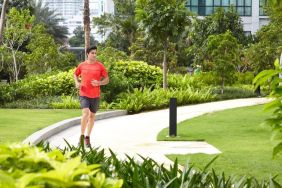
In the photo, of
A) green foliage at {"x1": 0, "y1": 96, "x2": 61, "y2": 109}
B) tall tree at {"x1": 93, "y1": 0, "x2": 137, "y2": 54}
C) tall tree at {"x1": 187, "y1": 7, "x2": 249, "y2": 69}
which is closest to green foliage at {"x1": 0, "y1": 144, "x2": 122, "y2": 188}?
A: green foliage at {"x1": 0, "y1": 96, "x2": 61, "y2": 109}

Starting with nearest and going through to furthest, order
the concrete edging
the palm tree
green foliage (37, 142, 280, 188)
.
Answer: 1. green foliage (37, 142, 280, 188)
2. the concrete edging
3. the palm tree

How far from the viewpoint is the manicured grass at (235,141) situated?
349 inches

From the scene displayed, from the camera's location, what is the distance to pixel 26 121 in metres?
16.2

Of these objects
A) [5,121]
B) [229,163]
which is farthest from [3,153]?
[5,121]

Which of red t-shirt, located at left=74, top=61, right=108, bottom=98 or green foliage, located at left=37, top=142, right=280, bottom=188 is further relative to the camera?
red t-shirt, located at left=74, top=61, right=108, bottom=98

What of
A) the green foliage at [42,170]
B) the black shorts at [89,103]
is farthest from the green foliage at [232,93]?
the green foliage at [42,170]

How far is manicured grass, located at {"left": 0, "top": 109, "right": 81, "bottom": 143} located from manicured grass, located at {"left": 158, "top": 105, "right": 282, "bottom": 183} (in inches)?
113

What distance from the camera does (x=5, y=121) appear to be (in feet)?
52.3

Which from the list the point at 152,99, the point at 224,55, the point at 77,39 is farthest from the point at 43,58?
the point at 77,39

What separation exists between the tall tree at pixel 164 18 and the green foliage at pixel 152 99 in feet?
4.31

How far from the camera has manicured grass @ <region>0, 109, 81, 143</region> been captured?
42.2 ft

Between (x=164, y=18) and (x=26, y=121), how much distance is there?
1073 centimetres

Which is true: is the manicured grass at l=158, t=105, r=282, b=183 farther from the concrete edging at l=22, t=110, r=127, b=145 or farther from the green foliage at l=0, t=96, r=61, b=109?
the green foliage at l=0, t=96, r=61, b=109

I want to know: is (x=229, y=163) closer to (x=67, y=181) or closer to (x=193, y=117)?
(x=67, y=181)
